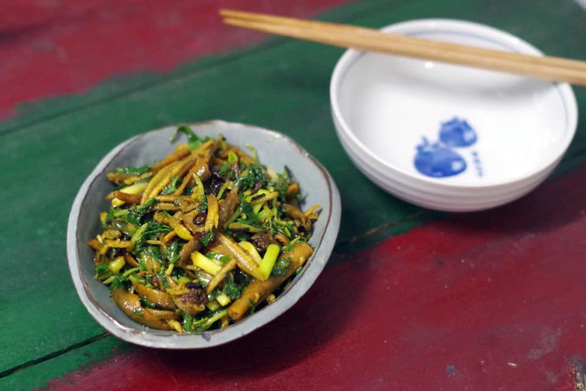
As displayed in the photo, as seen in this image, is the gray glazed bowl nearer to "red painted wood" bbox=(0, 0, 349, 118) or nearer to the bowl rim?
the bowl rim

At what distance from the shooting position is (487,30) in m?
1.81

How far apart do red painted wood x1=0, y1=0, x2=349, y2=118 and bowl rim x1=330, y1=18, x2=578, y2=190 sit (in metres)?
0.52

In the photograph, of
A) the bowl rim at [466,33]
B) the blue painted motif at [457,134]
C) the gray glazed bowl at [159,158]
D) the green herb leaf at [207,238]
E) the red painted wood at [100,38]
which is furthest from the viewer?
the red painted wood at [100,38]

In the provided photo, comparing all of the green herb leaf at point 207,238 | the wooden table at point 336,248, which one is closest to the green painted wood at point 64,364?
the wooden table at point 336,248

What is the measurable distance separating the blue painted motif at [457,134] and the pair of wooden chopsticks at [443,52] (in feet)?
0.71

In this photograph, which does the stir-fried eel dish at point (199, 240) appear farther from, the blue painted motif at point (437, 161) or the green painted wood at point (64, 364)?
the blue painted motif at point (437, 161)

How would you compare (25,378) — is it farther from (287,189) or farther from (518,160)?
(518,160)

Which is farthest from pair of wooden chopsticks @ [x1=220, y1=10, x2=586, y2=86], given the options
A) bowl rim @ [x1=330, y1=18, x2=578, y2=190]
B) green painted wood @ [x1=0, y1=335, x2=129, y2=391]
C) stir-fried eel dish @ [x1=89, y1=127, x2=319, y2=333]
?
green painted wood @ [x1=0, y1=335, x2=129, y2=391]

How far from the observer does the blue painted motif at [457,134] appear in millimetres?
1752

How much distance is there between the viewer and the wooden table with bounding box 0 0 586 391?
1.34 metres

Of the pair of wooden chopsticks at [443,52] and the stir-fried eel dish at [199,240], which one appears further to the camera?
the pair of wooden chopsticks at [443,52]

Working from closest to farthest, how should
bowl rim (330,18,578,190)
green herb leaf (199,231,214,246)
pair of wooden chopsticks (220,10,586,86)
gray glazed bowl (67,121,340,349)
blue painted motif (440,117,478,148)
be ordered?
gray glazed bowl (67,121,340,349)
green herb leaf (199,231,214,246)
bowl rim (330,18,578,190)
pair of wooden chopsticks (220,10,586,86)
blue painted motif (440,117,478,148)

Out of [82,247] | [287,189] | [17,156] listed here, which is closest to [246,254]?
[287,189]

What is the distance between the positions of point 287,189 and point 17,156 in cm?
85
